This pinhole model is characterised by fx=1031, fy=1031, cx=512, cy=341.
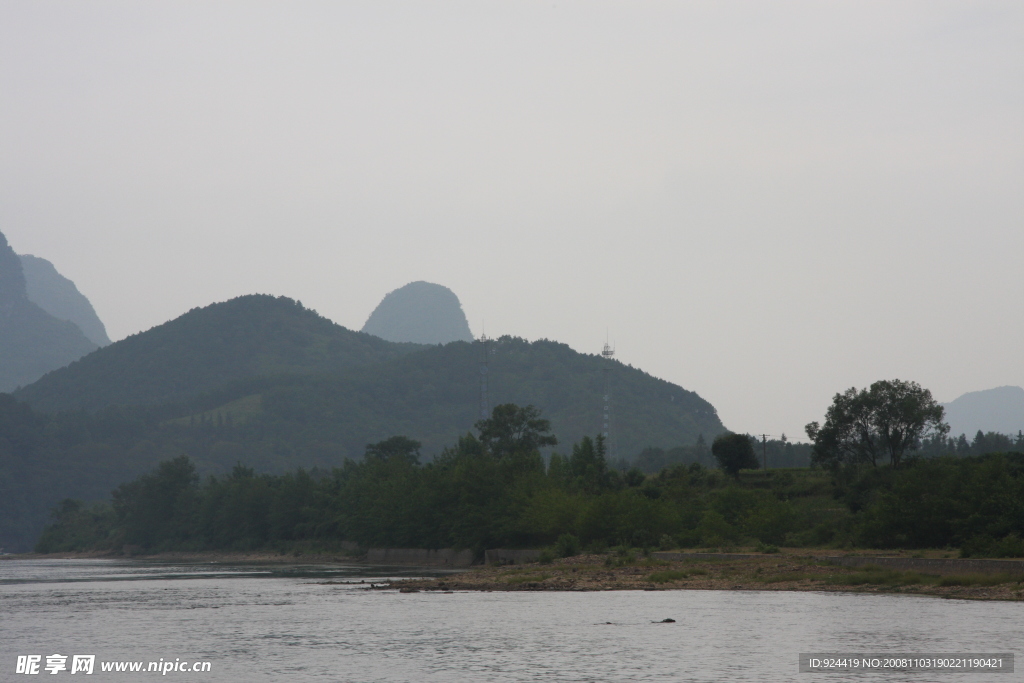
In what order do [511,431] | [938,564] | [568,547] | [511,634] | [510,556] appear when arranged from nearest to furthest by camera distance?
[511,634] < [938,564] < [568,547] < [510,556] < [511,431]

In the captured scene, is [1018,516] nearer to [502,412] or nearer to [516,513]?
[516,513]

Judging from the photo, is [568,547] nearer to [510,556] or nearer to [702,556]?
[510,556]

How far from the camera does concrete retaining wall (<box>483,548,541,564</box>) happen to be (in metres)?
106

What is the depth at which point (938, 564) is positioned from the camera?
6431cm

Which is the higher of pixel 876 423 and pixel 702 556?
pixel 876 423

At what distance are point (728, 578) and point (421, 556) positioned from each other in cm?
6733

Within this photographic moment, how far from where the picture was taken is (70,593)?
8444cm

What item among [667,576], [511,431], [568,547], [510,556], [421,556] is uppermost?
[511,431]

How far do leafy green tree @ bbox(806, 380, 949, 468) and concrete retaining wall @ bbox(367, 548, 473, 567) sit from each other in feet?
139

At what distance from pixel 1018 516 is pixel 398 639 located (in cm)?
4226

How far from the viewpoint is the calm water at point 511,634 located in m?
38.0

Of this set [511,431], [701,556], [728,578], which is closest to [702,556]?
[701,556]

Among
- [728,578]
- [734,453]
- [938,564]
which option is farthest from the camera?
[734,453]

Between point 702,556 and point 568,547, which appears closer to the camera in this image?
point 702,556
